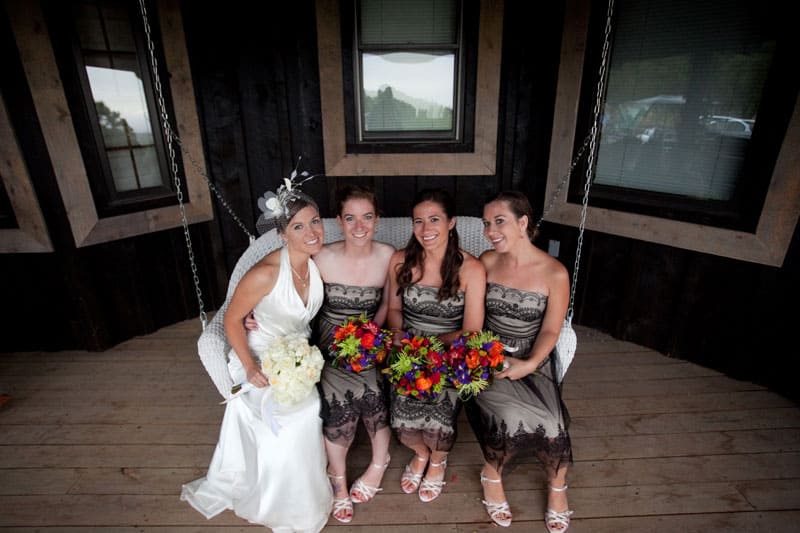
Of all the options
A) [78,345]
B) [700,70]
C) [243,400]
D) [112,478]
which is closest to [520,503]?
[243,400]

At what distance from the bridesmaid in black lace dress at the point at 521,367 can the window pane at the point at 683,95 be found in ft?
4.74

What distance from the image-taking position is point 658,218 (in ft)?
9.89

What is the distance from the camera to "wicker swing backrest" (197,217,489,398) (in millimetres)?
2166

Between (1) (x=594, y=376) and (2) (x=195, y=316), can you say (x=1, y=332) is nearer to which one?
(2) (x=195, y=316)

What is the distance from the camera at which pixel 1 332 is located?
3.30 m

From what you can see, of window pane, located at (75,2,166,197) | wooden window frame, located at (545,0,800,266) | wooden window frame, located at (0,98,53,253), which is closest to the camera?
wooden window frame, located at (545,0,800,266)

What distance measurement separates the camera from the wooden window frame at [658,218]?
2541 millimetres

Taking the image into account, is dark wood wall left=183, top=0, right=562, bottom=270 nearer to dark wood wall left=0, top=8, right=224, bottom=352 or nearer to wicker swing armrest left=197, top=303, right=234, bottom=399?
dark wood wall left=0, top=8, right=224, bottom=352

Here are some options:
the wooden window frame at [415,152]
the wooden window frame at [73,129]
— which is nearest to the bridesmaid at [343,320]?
the wooden window frame at [415,152]

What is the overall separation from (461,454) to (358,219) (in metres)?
1.35

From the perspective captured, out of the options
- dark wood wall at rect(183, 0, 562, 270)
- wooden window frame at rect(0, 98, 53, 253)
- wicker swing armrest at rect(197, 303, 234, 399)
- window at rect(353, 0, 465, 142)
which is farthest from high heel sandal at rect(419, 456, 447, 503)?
wooden window frame at rect(0, 98, 53, 253)

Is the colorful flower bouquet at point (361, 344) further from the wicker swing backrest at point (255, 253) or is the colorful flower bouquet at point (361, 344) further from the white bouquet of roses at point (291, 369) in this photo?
the wicker swing backrest at point (255, 253)
